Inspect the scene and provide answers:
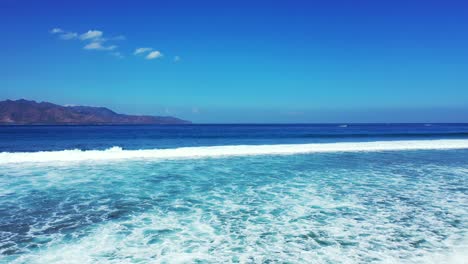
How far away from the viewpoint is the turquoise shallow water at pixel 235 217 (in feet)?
17.4

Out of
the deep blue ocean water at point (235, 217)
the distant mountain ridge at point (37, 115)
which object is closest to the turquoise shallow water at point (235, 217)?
the deep blue ocean water at point (235, 217)

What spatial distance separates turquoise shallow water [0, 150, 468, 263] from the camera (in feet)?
17.4

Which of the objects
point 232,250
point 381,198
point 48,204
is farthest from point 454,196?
point 48,204

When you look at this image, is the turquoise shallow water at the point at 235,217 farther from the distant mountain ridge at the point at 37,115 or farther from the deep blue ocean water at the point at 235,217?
the distant mountain ridge at the point at 37,115

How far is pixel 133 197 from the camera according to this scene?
30.9 ft

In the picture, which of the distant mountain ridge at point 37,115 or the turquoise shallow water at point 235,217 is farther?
the distant mountain ridge at point 37,115

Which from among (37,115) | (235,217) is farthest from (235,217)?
(37,115)

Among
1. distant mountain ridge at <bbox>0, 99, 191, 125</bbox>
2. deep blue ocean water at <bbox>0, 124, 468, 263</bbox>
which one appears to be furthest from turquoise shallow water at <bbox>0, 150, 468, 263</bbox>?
distant mountain ridge at <bbox>0, 99, 191, 125</bbox>

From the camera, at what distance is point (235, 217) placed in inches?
289

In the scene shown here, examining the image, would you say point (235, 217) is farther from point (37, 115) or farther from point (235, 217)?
point (37, 115)

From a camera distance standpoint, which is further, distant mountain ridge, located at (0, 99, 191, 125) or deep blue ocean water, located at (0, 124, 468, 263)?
distant mountain ridge, located at (0, 99, 191, 125)

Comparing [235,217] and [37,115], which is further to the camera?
[37,115]

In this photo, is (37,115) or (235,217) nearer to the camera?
(235,217)

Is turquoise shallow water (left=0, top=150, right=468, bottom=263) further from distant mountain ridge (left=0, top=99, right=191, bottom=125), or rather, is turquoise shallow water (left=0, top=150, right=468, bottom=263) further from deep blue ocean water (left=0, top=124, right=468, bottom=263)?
distant mountain ridge (left=0, top=99, right=191, bottom=125)
